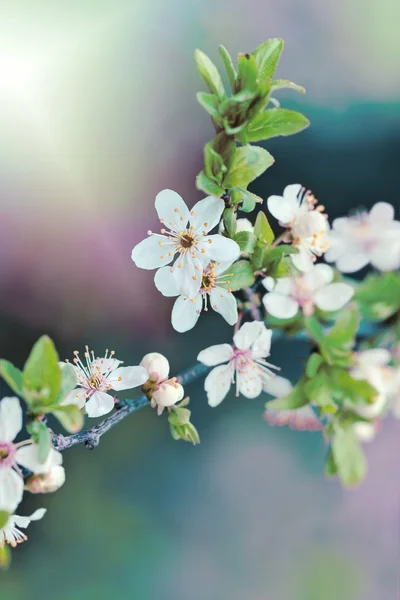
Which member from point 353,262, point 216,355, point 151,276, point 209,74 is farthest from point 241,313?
point 151,276

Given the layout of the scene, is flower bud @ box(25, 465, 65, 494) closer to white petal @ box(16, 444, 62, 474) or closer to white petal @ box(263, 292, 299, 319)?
white petal @ box(16, 444, 62, 474)

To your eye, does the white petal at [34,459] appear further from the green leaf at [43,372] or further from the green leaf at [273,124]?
the green leaf at [273,124]

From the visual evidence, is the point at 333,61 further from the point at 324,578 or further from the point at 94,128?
the point at 324,578

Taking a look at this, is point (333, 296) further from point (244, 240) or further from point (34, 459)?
point (34, 459)

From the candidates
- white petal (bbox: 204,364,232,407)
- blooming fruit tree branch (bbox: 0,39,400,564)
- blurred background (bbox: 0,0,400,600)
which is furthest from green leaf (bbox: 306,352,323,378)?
blurred background (bbox: 0,0,400,600)

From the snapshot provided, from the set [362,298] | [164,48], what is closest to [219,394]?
[362,298]
